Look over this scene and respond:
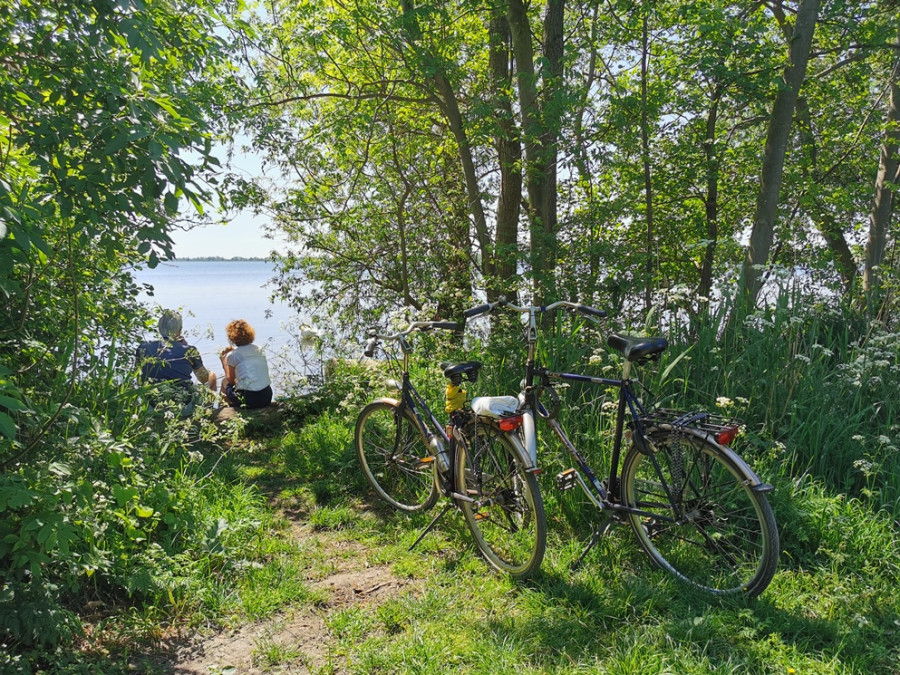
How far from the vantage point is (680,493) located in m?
2.91

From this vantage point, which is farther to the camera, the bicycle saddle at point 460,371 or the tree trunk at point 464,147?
the tree trunk at point 464,147

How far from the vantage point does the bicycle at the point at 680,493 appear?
276 cm

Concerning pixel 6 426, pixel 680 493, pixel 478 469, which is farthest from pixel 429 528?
pixel 6 426

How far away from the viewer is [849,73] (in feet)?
22.4

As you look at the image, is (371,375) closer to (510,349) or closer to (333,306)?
(510,349)

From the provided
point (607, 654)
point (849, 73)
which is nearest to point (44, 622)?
point (607, 654)

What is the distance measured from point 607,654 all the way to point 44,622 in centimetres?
227

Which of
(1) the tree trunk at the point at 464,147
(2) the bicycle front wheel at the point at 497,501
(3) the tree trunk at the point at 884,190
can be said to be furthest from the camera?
(3) the tree trunk at the point at 884,190

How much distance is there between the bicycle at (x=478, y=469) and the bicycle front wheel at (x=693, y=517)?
533mm

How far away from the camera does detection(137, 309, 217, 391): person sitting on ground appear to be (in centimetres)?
541

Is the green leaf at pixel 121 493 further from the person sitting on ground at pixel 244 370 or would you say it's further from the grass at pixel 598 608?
the person sitting on ground at pixel 244 370

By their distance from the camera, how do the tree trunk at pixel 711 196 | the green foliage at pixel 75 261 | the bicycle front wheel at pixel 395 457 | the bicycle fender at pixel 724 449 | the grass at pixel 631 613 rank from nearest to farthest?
the green foliage at pixel 75 261, the grass at pixel 631 613, the bicycle fender at pixel 724 449, the bicycle front wheel at pixel 395 457, the tree trunk at pixel 711 196

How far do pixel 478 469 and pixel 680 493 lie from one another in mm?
1072

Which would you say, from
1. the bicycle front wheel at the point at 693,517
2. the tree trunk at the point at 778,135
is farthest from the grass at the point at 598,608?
the tree trunk at the point at 778,135
